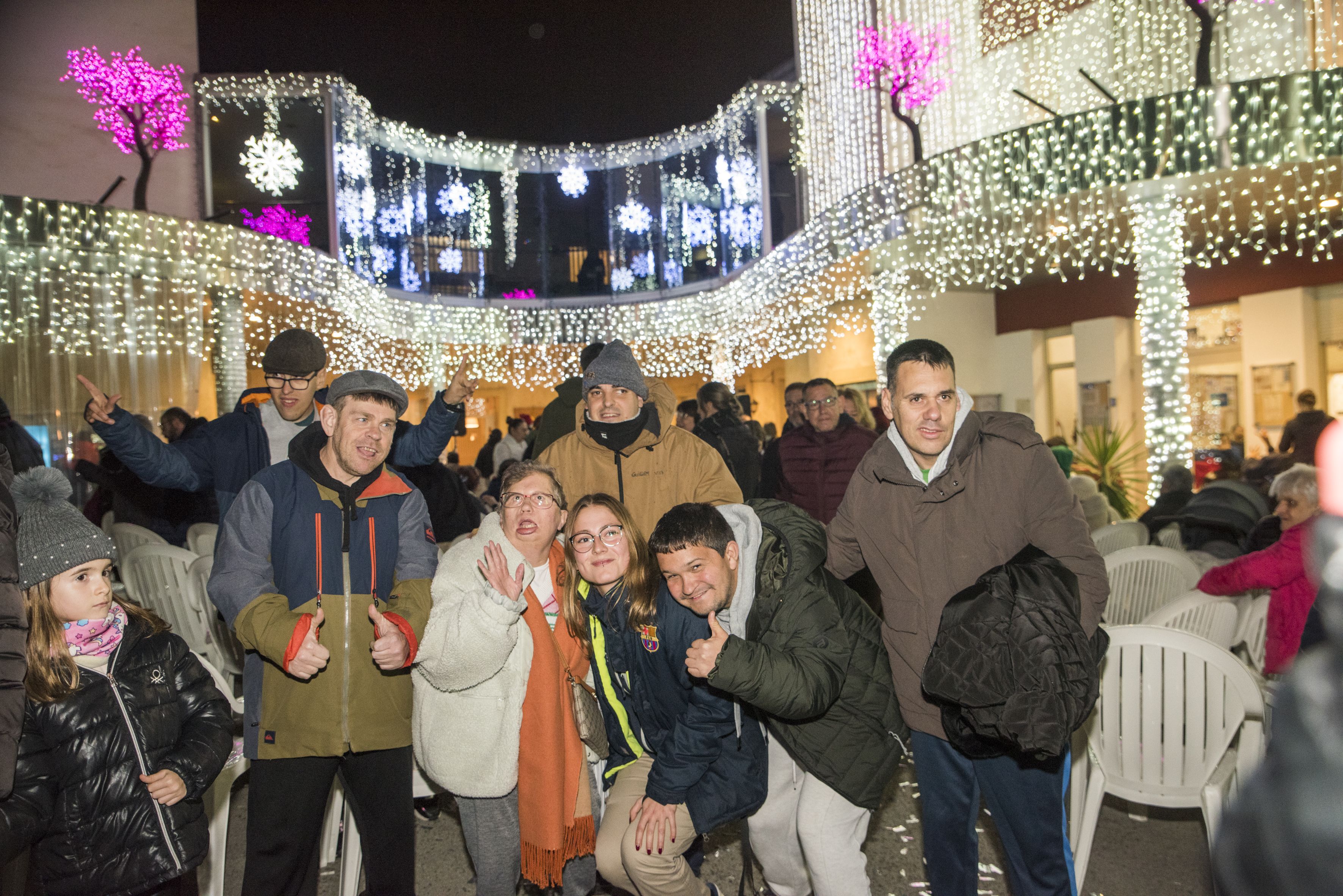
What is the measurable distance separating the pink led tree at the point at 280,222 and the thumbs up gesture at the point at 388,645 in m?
18.0

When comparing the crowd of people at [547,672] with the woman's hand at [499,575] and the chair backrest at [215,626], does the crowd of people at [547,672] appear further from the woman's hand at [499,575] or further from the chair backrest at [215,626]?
the chair backrest at [215,626]

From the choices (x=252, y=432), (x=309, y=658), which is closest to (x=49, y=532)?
(x=309, y=658)

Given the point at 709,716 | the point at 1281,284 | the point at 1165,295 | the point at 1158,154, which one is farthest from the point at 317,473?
the point at 1281,284

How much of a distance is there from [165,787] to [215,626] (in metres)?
2.47

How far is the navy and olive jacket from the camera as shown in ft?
8.17

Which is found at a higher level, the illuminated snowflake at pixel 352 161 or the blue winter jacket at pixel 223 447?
the illuminated snowflake at pixel 352 161

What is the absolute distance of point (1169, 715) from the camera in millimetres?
2838

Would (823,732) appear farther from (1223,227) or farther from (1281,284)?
(1281,284)

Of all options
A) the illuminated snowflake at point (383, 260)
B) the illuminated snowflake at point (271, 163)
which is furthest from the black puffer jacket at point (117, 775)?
the illuminated snowflake at point (383, 260)

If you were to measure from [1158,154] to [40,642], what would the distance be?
363 inches

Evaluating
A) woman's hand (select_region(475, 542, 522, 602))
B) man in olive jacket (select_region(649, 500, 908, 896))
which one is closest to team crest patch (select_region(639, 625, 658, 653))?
man in olive jacket (select_region(649, 500, 908, 896))

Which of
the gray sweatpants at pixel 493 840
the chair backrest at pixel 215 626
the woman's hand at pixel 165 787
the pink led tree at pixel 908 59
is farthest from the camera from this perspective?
the pink led tree at pixel 908 59

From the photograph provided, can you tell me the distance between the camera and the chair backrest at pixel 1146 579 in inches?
173

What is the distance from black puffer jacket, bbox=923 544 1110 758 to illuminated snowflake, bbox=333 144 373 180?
62.0 feet
